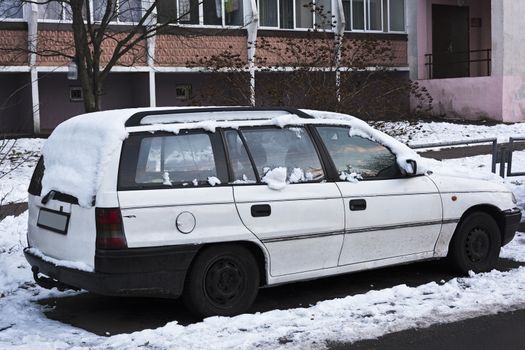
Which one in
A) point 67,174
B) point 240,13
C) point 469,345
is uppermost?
point 240,13

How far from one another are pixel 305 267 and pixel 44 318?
223 centimetres

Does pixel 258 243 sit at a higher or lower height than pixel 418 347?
higher

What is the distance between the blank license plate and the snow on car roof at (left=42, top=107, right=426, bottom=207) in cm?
18

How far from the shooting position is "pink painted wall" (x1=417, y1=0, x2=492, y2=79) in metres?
27.0

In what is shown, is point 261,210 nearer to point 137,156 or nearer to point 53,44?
point 137,156

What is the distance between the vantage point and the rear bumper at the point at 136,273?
4926 millimetres

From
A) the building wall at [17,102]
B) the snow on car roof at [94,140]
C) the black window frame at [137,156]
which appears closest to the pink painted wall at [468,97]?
the building wall at [17,102]

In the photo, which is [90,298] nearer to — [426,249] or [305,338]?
[305,338]

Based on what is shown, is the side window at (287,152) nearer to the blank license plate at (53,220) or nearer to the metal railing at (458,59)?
the blank license plate at (53,220)

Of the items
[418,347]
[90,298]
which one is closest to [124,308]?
[90,298]

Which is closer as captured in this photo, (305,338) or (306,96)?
(305,338)

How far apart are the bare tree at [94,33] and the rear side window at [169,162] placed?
7.95 meters

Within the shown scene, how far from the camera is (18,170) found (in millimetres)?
14477

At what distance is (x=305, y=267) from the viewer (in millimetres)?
5723
